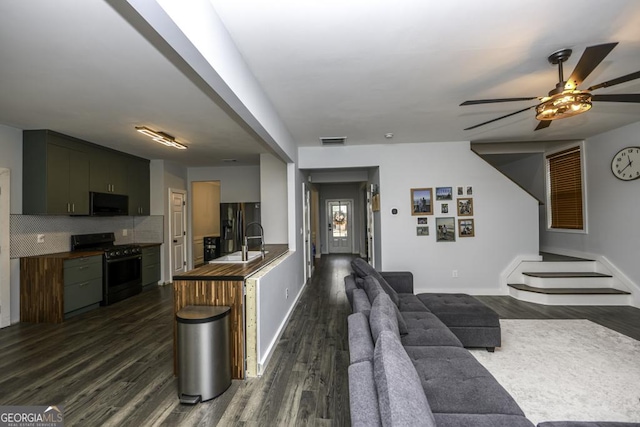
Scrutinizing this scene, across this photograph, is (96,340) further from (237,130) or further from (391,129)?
(391,129)

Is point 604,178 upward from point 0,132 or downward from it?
downward

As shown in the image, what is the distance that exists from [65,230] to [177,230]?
7.14ft

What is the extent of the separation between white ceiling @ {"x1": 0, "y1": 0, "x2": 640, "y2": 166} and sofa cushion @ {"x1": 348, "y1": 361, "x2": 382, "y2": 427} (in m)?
1.87

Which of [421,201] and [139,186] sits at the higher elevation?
[139,186]

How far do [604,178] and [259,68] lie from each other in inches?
224

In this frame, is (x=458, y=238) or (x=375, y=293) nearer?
(x=375, y=293)

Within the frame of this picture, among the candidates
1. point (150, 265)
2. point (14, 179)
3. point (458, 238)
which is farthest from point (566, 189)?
point (14, 179)

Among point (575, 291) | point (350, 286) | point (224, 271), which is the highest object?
point (224, 271)

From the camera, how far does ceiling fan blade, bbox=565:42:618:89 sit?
189 cm

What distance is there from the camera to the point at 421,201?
5.43 m

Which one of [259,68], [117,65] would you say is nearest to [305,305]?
[259,68]

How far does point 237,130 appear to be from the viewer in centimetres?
434

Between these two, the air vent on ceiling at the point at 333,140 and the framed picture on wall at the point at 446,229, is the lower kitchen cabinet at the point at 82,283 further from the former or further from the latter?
the framed picture on wall at the point at 446,229

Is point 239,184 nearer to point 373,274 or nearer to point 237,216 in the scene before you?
point 237,216
